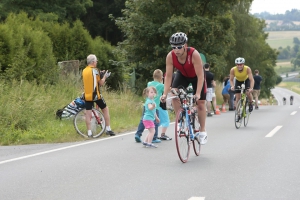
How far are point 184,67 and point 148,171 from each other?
5.92 ft

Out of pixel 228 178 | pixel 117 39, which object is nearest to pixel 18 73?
pixel 228 178

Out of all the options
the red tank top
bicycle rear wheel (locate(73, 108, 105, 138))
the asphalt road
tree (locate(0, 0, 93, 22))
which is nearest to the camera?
the asphalt road

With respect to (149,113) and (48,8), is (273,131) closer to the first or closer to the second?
(149,113)

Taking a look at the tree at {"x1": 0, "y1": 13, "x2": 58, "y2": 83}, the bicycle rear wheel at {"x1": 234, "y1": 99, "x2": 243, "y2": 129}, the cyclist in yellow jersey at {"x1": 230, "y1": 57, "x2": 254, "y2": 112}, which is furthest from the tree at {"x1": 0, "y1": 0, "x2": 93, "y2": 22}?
the bicycle rear wheel at {"x1": 234, "y1": 99, "x2": 243, "y2": 129}

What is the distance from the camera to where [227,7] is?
28.1 meters

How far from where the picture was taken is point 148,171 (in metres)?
8.49

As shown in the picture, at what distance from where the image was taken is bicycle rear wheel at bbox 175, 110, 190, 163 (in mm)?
9009

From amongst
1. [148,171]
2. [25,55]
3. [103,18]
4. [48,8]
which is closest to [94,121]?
[148,171]

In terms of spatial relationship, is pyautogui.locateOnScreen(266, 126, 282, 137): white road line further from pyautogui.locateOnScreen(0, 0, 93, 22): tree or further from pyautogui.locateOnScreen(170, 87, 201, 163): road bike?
pyautogui.locateOnScreen(0, 0, 93, 22): tree

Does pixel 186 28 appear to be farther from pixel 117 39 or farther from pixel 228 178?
pixel 117 39

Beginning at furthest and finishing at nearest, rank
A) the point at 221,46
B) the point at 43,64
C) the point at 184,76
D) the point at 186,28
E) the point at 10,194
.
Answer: the point at 221,46 → the point at 186,28 → the point at 43,64 → the point at 184,76 → the point at 10,194

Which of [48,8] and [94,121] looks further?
[48,8]

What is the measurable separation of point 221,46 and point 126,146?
56.0 feet

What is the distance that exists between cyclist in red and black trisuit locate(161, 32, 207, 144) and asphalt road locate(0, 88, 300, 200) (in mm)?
1139
